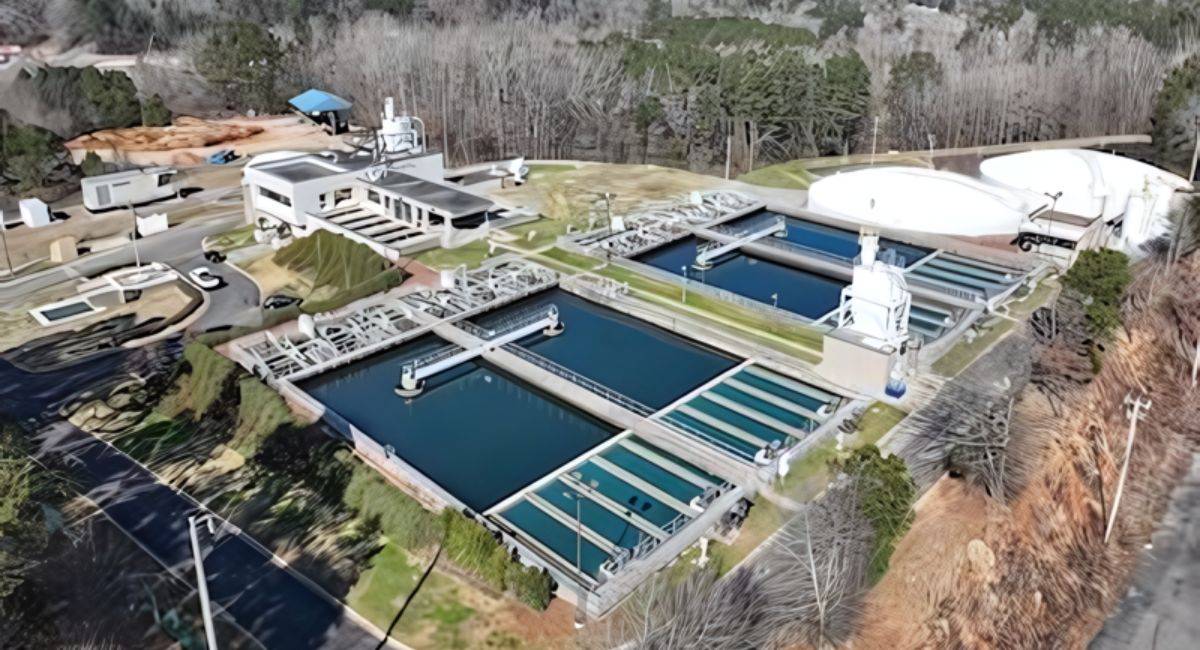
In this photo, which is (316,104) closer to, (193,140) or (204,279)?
(193,140)

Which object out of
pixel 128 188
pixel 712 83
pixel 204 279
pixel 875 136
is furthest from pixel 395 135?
pixel 875 136

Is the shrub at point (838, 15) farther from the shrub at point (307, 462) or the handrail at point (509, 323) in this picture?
the shrub at point (307, 462)

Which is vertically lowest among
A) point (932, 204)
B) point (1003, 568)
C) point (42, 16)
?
point (1003, 568)

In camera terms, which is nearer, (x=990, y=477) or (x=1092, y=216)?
(x=990, y=477)

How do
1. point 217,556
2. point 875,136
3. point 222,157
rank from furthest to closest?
point 875,136 → point 222,157 → point 217,556

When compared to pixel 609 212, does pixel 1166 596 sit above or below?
below

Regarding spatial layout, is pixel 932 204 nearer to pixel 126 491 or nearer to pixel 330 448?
pixel 330 448

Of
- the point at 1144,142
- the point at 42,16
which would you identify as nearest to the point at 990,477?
the point at 1144,142
